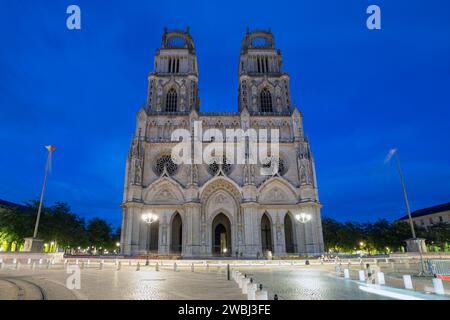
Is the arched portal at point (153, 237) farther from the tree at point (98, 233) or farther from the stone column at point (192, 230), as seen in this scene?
the tree at point (98, 233)

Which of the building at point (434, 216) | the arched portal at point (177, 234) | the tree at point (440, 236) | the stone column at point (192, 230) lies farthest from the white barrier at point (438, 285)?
the building at point (434, 216)

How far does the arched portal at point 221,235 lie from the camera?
43.7 meters

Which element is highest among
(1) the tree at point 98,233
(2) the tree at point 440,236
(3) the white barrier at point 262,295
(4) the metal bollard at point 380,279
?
(1) the tree at point 98,233

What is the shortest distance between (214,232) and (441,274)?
34116 millimetres

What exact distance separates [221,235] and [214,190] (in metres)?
8.71

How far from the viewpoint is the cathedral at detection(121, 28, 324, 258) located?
3925 centimetres

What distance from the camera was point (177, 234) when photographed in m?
42.7

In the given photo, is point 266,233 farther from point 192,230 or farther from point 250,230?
point 192,230

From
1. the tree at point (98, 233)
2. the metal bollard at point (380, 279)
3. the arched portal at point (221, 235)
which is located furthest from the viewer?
the tree at point (98, 233)

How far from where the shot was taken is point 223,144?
4475 cm

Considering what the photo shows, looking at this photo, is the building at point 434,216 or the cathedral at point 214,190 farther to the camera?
the building at point 434,216

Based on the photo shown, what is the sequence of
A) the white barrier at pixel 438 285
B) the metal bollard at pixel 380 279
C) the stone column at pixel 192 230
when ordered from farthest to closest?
the stone column at pixel 192 230 → the metal bollard at pixel 380 279 → the white barrier at pixel 438 285

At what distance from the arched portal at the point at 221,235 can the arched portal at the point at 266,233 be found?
533 cm
